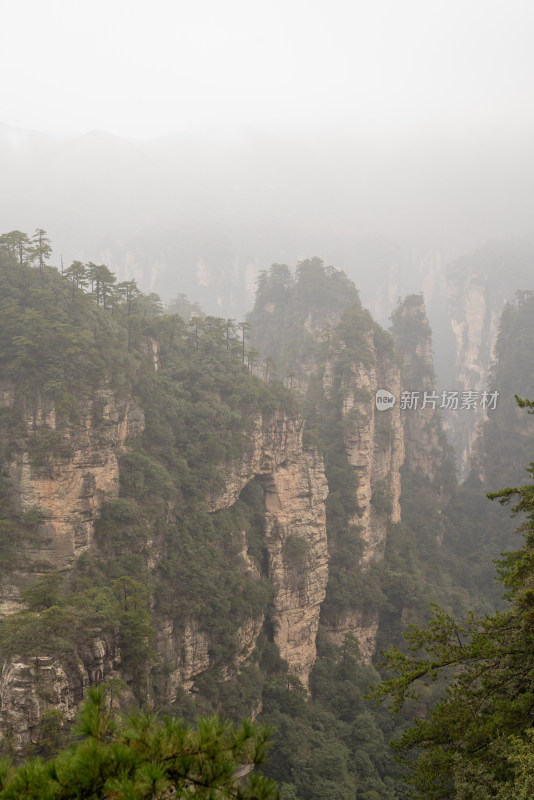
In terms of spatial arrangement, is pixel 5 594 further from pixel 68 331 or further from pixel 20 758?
pixel 68 331

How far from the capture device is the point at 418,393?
58312 mm

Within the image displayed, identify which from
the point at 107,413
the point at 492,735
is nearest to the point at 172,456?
the point at 107,413

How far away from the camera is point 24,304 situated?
22969 mm

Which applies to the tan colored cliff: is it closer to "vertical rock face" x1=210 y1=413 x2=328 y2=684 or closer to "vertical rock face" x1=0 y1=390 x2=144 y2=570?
"vertical rock face" x1=0 y1=390 x2=144 y2=570

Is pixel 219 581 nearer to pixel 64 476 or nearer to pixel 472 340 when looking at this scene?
pixel 64 476

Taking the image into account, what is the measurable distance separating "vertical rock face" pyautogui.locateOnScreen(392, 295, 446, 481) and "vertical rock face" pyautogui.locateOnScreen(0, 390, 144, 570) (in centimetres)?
3865

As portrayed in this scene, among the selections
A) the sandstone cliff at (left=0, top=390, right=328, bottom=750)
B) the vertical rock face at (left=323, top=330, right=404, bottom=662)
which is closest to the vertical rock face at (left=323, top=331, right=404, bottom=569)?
the vertical rock face at (left=323, top=330, right=404, bottom=662)

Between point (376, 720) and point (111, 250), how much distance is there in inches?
3370

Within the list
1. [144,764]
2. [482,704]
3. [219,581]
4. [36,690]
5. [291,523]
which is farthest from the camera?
[291,523]

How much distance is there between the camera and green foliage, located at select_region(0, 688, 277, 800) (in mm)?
4763

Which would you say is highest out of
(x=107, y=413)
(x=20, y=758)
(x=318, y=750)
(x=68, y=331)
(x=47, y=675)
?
(x=68, y=331)

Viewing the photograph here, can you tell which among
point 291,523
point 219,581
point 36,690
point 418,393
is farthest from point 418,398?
point 36,690

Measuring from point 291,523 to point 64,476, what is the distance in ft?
47.8

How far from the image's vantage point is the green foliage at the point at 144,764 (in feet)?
15.6
